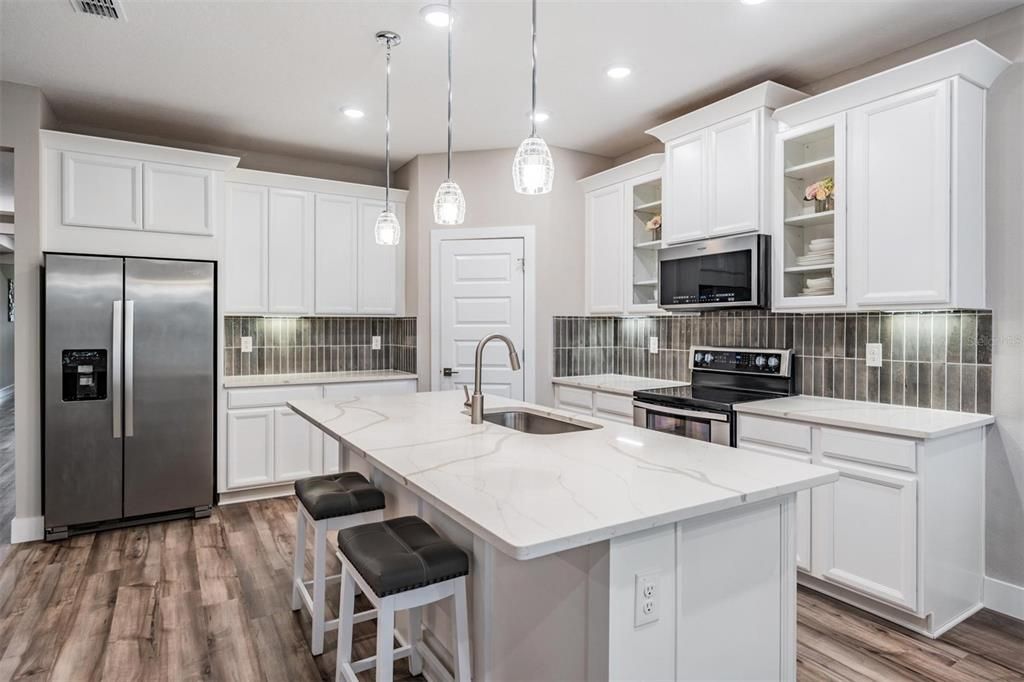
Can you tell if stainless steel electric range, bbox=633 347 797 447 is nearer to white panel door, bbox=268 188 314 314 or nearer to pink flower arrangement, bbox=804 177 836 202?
pink flower arrangement, bbox=804 177 836 202

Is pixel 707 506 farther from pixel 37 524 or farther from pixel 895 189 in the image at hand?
pixel 37 524

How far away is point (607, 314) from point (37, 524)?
12.9ft

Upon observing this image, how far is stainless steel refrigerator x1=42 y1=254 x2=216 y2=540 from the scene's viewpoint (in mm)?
3521

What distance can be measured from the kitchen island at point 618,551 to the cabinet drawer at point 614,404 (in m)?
1.82

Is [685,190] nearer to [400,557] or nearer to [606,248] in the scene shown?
[606,248]

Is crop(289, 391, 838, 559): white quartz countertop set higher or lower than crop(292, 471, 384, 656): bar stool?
higher

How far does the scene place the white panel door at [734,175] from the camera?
325cm

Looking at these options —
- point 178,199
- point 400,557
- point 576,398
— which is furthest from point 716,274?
point 178,199

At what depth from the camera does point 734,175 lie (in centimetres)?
336

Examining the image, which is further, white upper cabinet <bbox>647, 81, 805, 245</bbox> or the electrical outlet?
white upper cabinet <bbox>647, 81, 805, 245</bbox>

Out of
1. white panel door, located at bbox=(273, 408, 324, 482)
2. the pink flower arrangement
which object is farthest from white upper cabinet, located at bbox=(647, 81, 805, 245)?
white panel door, located at bbox=(273, 408, 324, 482)

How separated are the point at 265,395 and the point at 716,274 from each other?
3.18 m

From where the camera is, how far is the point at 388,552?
5.71ft

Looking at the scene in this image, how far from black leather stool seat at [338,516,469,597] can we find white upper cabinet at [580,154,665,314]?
273 centimetres
